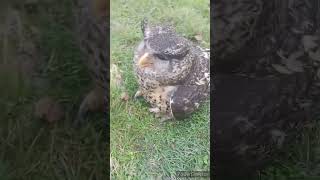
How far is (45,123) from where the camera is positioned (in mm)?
2107

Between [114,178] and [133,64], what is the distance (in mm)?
525

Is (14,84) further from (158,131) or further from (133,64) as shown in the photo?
(158,131)

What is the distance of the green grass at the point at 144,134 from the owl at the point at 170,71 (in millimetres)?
30

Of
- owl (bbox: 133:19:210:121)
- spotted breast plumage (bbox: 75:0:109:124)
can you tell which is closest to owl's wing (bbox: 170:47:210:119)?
owl (bbox: 133:19:210:121)

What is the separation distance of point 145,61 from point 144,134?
33cm

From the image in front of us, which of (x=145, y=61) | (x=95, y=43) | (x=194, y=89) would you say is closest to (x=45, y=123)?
(x=95, y=43)

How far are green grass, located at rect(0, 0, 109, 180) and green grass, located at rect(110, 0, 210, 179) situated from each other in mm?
83

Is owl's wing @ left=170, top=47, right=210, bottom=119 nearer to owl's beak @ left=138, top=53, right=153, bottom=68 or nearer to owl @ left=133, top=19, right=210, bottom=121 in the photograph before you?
owl @ left=133, top=19, right=210, bottom=121

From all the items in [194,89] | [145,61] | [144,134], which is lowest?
[144,134]

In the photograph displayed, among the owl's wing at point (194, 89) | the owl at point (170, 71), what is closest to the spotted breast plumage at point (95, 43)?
the owl at point (170, 71)

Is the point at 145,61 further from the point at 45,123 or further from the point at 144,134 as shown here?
the point at 45,123

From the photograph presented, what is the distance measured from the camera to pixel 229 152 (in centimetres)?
207

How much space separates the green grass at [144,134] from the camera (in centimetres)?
205

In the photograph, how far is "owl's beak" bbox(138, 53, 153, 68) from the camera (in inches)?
81.1
